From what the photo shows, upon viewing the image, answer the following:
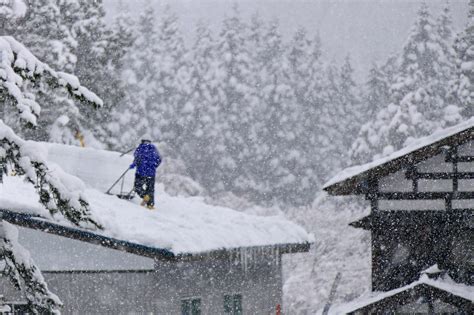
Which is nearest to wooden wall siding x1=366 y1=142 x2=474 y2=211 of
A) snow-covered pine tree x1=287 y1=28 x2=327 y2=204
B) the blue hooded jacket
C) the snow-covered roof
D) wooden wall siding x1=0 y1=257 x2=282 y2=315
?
the snow-covered roof

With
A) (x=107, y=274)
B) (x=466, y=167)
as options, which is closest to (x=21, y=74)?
(x=107, y=274)

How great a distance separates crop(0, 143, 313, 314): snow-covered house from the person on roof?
0.32 metres

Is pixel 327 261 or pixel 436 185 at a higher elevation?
pixel 436 185

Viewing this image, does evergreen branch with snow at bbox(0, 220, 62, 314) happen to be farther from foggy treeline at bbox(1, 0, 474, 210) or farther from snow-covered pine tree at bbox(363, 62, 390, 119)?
snow-covered pine tree at bbox(363, 62, 390, 119)

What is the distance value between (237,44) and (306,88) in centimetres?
647

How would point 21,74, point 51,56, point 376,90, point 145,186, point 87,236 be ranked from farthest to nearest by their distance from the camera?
1. point 376,90
2. point 51,56
3. point 145,186
4. point 87,236
5. point 21,74

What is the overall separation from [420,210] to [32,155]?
40.5 feet

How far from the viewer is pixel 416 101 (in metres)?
47.0

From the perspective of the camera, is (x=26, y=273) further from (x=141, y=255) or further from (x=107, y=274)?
(x=107, y=274)

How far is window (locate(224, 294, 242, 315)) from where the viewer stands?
18.8 metres

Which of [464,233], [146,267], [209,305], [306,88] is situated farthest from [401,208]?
[306,88]

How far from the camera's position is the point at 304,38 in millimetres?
64375

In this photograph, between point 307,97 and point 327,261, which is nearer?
point 327,261

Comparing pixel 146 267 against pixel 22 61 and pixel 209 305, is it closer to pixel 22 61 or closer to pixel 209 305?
pixel 209 305
